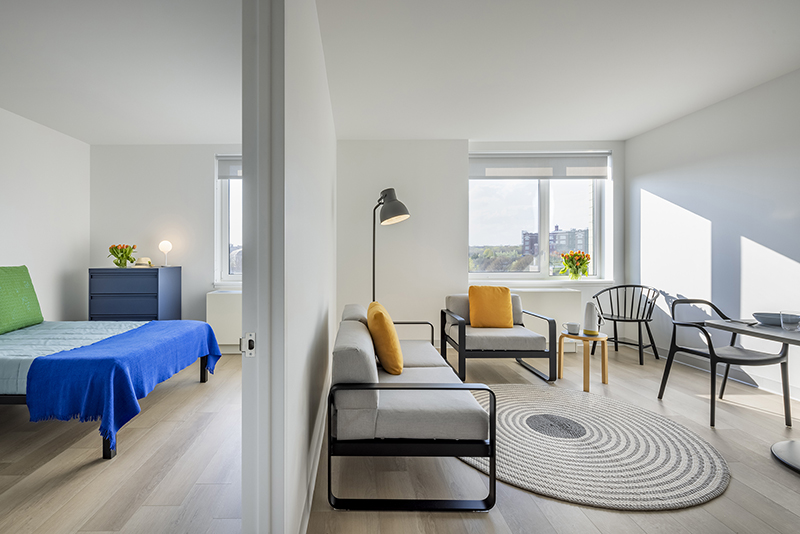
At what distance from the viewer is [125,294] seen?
4.30 meters

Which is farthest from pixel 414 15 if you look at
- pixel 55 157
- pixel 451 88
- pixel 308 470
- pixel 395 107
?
pixel 55 157

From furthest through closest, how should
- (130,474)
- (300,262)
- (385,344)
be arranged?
(385,344)
(130,474)
(300,262)

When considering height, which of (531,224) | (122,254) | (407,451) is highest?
(531,224)

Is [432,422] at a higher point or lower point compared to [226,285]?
lower

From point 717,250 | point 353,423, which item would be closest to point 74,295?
point 353,423

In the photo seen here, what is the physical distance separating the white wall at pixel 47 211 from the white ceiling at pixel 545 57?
3245 millimetres

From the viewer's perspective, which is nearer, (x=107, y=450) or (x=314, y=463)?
(x=314, y=463)

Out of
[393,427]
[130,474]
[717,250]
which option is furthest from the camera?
[717,250]

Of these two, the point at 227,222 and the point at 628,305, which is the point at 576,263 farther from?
the point at 227,222

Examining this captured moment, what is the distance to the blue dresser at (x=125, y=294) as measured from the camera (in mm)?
4277

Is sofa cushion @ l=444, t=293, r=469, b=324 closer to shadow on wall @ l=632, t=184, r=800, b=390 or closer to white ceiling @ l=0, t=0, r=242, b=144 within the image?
shadow on wall @ l=632, t=184, r=800, b=390

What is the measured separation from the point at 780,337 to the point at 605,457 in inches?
44.5

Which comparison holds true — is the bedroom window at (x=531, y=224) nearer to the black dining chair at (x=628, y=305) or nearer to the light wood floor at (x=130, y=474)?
the black dining chair at (x=628, y=305)

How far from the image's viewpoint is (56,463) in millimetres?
2107
